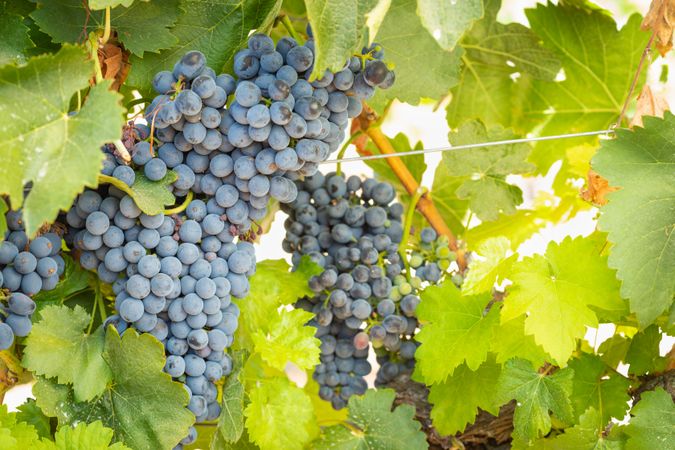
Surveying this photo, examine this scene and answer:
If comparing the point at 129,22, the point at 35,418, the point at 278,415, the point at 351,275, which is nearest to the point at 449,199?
the point at 351,275

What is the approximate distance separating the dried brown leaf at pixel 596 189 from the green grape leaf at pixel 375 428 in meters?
0.40

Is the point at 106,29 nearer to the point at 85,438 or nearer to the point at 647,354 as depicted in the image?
the point at 85,438

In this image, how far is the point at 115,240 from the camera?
2.92 ft

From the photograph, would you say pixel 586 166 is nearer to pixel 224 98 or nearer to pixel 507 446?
pixel 507 446

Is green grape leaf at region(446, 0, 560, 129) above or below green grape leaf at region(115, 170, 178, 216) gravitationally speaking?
below

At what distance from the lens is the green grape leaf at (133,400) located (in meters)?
0.89

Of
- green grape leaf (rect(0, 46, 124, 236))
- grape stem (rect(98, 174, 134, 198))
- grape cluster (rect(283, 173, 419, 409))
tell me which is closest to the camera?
green grape leaf (rect(0, 46, 124, 236))

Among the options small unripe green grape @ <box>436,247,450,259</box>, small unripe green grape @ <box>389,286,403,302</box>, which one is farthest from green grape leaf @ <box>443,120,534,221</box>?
small unripe green grape @ <box>389,286,403,302</box>

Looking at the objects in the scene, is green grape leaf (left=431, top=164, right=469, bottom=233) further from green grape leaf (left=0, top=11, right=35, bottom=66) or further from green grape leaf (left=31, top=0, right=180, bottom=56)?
green grape leaf (left=0, top=11, right=35, bottom=66)

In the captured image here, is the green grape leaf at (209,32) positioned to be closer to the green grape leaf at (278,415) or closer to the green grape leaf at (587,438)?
the green grape leaf at (278,415)

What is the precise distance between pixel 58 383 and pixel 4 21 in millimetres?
423

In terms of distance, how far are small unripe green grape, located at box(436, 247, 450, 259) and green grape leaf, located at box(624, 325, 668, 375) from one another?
0.30 m

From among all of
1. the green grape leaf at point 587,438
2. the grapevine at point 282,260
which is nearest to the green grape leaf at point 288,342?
the grapevine at point 282,260

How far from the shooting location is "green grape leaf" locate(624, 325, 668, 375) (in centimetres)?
108
